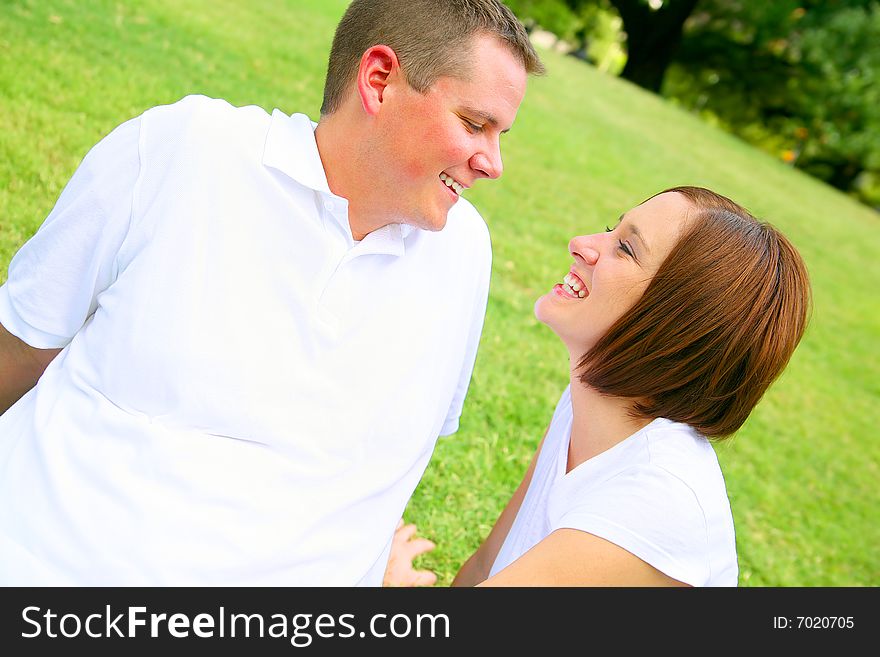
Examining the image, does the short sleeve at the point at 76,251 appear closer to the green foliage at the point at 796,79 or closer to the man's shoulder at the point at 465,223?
the man's shoulder at the point at 465,223

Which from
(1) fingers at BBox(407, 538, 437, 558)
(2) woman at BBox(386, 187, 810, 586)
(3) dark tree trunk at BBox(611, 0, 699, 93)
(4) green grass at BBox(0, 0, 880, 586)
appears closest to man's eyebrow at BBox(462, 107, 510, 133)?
(2) woman at BBox(386, 187, 810, 586)

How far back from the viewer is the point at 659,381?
255 cm

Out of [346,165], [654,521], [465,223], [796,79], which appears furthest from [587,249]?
[796,79]

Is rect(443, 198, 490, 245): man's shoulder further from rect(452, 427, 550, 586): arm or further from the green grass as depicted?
the green grass

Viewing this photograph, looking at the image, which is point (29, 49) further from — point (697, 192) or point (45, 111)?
point (697, 192)

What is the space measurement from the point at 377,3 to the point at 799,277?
5.01 feet

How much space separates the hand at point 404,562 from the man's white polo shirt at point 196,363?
0.83 m

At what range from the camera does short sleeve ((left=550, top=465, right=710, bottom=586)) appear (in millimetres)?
2223

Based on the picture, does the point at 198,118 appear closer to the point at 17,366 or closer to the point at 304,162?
the point at 304,162

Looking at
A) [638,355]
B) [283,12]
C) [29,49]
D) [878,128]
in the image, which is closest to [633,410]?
[638,355]

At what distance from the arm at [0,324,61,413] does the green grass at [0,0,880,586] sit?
6.55 feet

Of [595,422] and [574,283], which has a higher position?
[574,283]

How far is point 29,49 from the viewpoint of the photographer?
7.21m

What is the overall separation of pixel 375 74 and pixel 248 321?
0.83m
